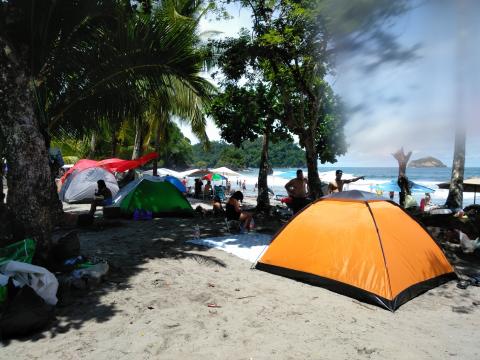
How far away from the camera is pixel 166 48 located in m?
7.28

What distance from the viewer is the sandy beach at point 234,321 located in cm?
320

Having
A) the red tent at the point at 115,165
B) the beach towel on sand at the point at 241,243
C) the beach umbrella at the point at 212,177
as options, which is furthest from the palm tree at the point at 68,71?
the beach umbrella at the point at 212,177

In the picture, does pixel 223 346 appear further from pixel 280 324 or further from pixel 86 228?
pixel 86 228

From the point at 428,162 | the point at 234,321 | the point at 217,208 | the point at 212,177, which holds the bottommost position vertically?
the point at 234,321

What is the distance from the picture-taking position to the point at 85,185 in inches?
559

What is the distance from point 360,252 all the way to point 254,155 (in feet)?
41.7

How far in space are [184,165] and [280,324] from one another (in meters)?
71.6

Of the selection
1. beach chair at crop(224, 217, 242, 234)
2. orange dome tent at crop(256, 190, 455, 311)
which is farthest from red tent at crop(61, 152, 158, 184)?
orange dome tent at crop(256, 190, 455, 311)

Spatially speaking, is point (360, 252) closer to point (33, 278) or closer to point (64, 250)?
point (33, 278)

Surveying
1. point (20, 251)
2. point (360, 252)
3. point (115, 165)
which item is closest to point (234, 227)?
point (360, 252)

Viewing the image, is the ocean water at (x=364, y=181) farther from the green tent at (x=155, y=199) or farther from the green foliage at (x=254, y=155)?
the green tent at (x=155, y=199)

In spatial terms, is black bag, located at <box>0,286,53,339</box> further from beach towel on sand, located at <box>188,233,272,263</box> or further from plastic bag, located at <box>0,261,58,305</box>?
beach towel on sand, located at <box>188,233,272,263</box>

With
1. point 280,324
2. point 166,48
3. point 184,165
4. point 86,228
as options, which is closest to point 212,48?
point 166,48

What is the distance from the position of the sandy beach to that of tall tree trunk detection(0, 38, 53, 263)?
3.87 ft
